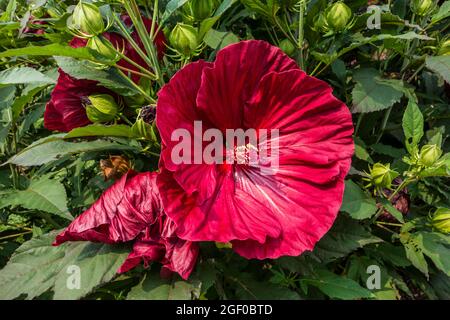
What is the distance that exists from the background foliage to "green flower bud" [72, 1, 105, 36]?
4 centimetres

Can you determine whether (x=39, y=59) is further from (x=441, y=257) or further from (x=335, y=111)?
(x=441, y=257)

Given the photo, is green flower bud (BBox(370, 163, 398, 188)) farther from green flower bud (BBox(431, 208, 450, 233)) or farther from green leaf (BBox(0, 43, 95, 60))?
green leaf (BBox(0, 43, 95, 60))

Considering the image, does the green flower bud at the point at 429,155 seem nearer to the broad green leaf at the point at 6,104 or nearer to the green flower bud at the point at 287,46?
the green flower bud at the point at 287,46

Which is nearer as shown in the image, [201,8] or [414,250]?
[201,8]

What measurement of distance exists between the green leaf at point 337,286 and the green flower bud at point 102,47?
0.54m

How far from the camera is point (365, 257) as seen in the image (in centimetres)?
100

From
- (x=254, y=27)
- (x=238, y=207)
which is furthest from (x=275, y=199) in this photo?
(x=254, y=27)

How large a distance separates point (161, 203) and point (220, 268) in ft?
0.88

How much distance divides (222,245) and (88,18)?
0.41m

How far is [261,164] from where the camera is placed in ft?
2.73

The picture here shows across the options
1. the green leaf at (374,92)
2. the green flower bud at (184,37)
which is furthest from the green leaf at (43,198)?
the green leaf at (374,92)

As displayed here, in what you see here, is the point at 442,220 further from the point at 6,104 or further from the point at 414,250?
the point at 6,104

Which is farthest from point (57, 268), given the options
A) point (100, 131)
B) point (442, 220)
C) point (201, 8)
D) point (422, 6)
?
point (422, 6)

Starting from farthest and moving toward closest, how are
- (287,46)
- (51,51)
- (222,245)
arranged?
(287,46), (222,245), (51,51)
